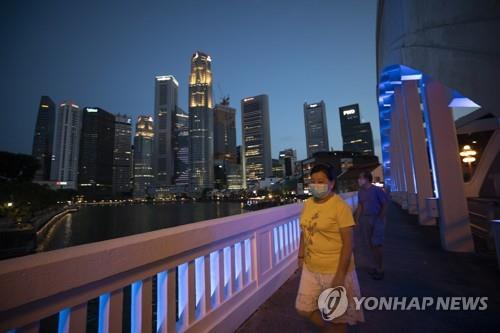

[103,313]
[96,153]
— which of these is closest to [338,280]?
[103,313]

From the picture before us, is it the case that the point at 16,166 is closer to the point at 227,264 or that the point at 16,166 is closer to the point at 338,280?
the point at 227,264

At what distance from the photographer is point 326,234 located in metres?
2.09

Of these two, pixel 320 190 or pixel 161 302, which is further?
pixel 320 190

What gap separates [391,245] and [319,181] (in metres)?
5.70

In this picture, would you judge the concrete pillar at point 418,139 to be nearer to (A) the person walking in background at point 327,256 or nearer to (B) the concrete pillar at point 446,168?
(B) the concrete pillar at point 446,168

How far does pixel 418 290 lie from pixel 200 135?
185471mm

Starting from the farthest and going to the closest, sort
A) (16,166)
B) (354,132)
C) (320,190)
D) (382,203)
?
1. (354,132)
2. (16,166)
3. (382,203)
4. (320,190)

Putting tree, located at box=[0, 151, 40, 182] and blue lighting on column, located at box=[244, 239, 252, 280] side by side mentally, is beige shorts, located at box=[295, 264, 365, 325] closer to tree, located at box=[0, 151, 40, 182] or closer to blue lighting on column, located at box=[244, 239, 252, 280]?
blue lighting on column, located at box=[244, 239, 252, 280]

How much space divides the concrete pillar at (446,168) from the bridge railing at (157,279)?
15.9 ft

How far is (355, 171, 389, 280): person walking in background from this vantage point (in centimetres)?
434

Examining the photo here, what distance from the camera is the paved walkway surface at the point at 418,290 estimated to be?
2.73 metres

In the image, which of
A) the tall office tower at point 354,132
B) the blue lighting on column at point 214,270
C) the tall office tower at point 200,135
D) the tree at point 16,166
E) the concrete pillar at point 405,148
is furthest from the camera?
the tall office tower at point 354,132

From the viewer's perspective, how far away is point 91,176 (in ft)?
556

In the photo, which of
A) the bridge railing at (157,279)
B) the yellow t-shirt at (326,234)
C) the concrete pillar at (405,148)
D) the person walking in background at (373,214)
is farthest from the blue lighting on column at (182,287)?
the concrete pillar at (405,148)
